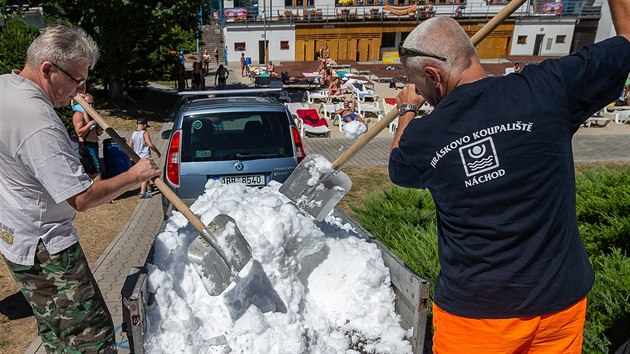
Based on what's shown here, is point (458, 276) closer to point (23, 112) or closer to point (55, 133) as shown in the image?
point (55, 133)

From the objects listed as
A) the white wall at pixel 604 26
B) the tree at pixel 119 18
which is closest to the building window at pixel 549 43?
the white wall at pixel 604 26

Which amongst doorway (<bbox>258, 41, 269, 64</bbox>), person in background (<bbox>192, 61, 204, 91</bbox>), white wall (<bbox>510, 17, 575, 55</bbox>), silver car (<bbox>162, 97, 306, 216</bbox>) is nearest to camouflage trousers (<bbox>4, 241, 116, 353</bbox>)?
silver car (<bbox>162, 97, 306, 216</bbox>)

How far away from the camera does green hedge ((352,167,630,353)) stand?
127 inches

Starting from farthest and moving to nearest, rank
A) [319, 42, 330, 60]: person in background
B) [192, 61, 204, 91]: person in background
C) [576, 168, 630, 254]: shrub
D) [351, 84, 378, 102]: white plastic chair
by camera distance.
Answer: [319, 42, 330, 60]: person in background, [192, 61, 204, 91]: person in background, [351, 84, 378, 102]: white plastic chair, [576, 168, 630, 254]: shrub

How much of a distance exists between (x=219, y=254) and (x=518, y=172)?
75.6 inches

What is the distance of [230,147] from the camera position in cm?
543

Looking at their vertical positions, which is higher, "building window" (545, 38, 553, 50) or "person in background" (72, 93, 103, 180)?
"person in background" (72, 93, 103, 180)

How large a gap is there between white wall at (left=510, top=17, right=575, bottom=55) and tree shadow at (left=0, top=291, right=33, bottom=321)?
41856 millimetres

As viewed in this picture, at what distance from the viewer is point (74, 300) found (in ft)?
8.61

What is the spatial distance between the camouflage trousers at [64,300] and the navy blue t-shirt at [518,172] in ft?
6.65

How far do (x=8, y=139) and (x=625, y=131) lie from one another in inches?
709

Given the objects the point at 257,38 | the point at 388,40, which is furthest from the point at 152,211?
the point at 388,40

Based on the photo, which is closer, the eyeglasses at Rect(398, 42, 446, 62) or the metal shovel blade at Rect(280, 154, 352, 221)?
the eyeglasses at Rect(398, 42, 446, 62)

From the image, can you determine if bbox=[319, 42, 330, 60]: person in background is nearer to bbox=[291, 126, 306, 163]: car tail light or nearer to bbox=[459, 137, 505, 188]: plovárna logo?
bbox=[291, 126, 306, 163]: car tail light
